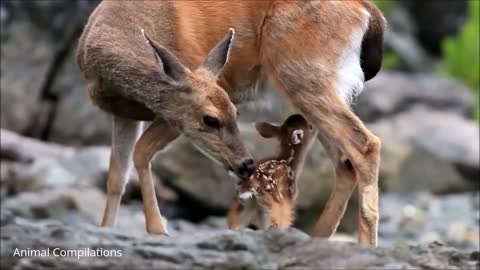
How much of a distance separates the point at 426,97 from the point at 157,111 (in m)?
12.4

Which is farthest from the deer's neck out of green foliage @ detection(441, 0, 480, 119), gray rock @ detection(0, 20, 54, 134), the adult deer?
green foliage @ detection(441, 0, 480, 119)

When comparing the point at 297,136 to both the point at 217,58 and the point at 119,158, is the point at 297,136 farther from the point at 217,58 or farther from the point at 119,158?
the point at 119,158

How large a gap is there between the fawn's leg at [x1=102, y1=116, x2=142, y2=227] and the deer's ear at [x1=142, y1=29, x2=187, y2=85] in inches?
44.3

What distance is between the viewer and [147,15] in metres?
8.83

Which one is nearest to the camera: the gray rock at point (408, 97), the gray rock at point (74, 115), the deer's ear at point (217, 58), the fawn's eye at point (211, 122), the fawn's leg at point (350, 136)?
the fawn's leg at point (350, 136)

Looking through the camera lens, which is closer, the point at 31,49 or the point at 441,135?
the point at 31,49

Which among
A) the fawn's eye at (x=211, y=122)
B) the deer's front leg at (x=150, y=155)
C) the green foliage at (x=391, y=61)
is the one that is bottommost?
the green foliage at (x=391, y=61)

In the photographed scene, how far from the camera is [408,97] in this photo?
2005 cm

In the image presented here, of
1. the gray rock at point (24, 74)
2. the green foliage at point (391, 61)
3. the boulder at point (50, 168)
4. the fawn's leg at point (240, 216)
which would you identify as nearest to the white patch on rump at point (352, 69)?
the fawn's leg at point (240, 216)

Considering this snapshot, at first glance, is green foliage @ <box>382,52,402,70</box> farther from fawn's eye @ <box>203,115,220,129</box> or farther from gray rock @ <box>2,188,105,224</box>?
fawn's eye @ <box>203,115,220,129</box>

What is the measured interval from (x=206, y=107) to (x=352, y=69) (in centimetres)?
116

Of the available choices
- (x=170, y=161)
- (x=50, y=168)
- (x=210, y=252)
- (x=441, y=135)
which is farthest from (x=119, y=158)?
(x=441, y=135)

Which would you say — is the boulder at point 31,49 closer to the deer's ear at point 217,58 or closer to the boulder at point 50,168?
the boulder at point 50,168

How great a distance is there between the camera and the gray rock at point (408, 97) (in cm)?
1941
